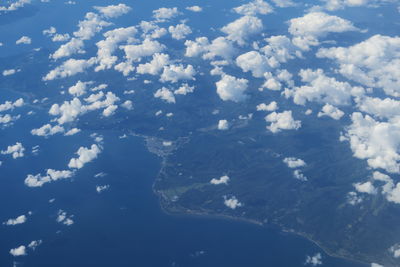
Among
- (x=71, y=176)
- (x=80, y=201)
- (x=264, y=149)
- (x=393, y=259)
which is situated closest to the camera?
(x=393, y=259)

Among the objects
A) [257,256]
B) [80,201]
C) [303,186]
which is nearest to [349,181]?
[303,186]

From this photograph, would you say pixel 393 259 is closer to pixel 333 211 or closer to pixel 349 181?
pixel 333 211

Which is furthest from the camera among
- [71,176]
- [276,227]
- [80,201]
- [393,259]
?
[71,176]

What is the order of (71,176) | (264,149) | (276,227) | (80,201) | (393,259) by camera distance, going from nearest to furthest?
(393,259)
(276,227)
(80,201)
(71,176)
(264,149)

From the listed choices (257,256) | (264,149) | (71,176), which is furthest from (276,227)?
(71,176)

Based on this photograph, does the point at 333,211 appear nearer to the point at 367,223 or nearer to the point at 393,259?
the point at 367,223

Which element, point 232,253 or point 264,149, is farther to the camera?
point 264,149

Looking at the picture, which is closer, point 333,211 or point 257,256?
point 257,256

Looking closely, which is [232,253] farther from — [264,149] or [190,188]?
[264,149]

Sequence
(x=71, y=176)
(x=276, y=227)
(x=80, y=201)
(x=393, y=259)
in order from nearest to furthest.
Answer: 1. (x=393, y=259)
2. (x=276, y=227)
3. (x=80, y=201)
4. (x=71, y=176)
